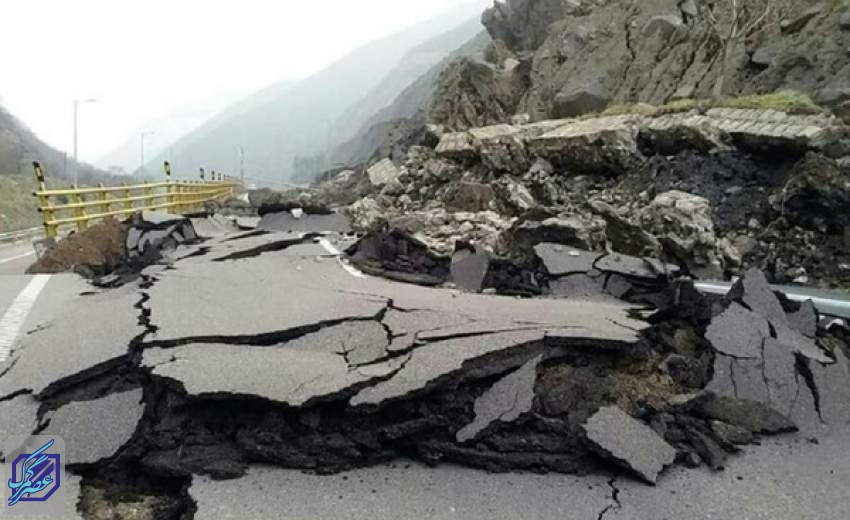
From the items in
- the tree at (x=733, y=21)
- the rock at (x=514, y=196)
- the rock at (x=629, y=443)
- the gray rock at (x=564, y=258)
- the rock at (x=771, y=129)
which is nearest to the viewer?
the rock at (x=629, y=443)

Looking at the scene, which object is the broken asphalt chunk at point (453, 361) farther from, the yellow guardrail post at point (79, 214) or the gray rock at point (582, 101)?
the gray rock at point (582, 101)

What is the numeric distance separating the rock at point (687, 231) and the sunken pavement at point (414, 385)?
9.50ft

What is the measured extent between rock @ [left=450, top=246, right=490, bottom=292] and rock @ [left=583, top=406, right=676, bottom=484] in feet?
10.7

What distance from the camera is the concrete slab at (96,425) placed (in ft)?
11.0

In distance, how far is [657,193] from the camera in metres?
11.4

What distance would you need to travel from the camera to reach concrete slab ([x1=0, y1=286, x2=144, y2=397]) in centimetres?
407

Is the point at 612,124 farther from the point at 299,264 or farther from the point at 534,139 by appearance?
the point at 299,264

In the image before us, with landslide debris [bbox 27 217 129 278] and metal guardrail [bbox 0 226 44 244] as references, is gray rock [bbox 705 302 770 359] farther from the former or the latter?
metal guardrail [bbox 0 226 44 244]

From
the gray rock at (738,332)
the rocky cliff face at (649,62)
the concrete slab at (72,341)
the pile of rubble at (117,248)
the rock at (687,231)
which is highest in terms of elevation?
the rocky cliff face at (649,62)

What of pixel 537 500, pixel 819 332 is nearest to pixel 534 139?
pixel 819 332

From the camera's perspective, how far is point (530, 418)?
141 inches

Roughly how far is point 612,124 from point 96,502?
13.3m

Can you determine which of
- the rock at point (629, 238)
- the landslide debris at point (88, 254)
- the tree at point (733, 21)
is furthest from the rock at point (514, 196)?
the tree at point (733, 21)

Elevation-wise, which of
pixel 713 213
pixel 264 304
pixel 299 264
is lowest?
pixel 713 213
